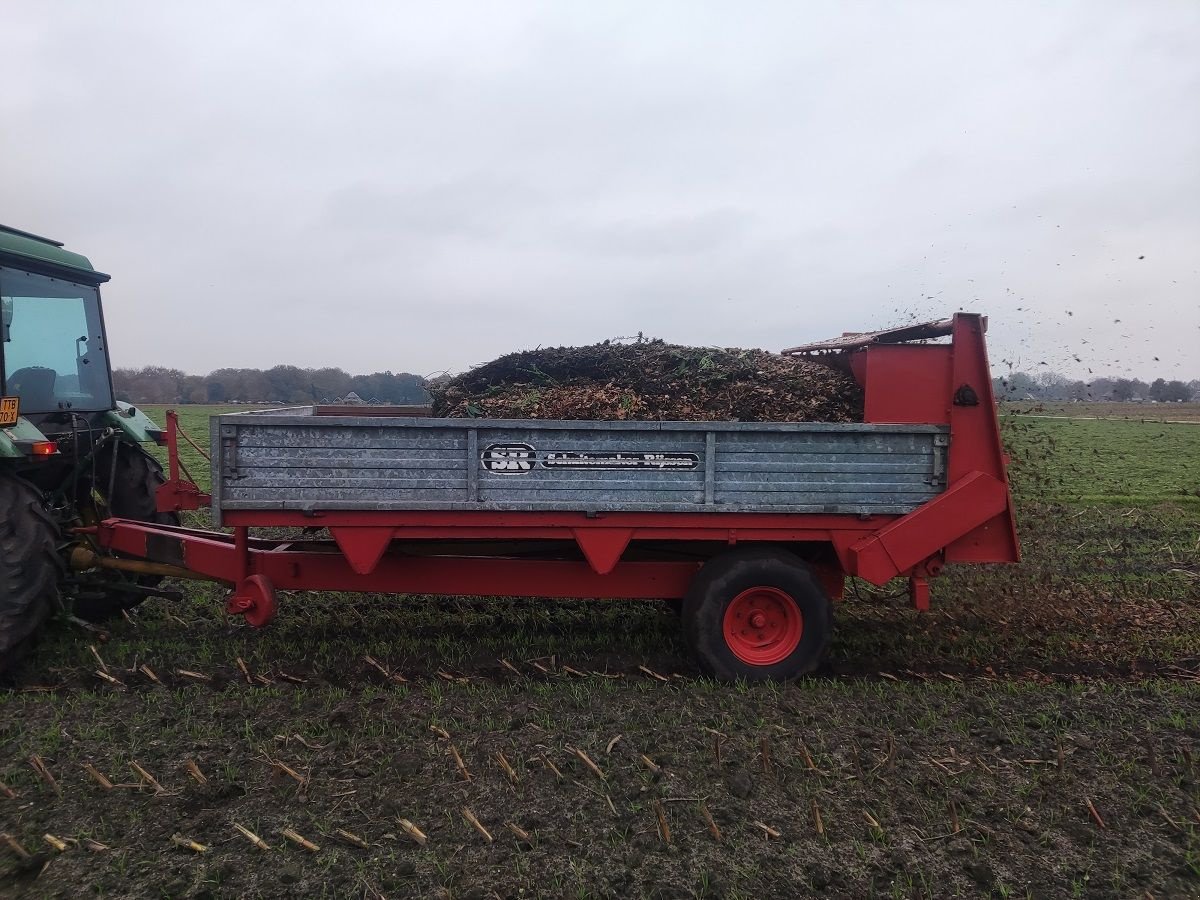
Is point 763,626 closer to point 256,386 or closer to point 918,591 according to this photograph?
point 918,591

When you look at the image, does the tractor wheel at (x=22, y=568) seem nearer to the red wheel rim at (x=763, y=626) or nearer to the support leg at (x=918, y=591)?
the red wheel rim at (x=763, y=626)

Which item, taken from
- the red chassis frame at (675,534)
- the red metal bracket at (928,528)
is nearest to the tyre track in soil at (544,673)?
the red chassis frame at (675,534)

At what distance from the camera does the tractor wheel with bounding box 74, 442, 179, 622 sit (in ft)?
19.1

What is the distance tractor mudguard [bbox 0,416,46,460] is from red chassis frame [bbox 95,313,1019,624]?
0.90 metres

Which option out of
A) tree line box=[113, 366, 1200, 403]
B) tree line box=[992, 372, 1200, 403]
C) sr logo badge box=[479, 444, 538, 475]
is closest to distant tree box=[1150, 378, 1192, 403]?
tree line box=[113, 366, 1200, 403]

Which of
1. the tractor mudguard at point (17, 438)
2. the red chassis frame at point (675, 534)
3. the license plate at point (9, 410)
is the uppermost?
the license plate at point (9, 410)

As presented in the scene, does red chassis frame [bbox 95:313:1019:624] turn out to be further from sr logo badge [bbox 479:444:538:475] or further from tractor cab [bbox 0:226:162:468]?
tractor cab [bbox 0:226:162:468]

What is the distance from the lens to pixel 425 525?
15.1 ft

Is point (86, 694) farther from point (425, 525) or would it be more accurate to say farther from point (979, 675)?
point (979, 675)

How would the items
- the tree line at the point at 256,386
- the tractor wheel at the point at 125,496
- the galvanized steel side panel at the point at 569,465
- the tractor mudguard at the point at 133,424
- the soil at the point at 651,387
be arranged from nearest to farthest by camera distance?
the galvanized steel side panel at the point at 569,465 < the soil at the point at 651,387 < the tractor wheel at the point at 125,496 < the tractor mudguard at the point at 133,424 < the tree line at the point at 256,386

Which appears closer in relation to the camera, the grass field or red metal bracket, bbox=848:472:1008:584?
the grass field

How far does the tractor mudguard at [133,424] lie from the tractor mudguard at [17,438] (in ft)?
3.10

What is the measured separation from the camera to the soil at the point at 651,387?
5125 millimetres

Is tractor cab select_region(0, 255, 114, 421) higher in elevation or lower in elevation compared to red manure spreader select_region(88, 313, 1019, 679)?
higher
